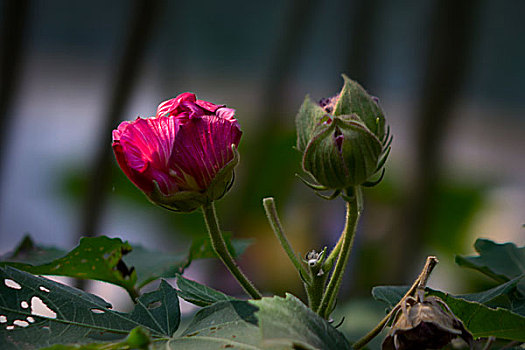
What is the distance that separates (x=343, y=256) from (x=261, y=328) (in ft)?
0.56

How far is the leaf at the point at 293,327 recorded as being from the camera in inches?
13.0

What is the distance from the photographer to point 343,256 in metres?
0.49

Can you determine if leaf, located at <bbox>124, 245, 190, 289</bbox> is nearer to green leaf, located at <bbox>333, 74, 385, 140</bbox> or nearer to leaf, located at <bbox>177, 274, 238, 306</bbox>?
leaf, located at <bbox>177, 274, 238, 306</bbox>

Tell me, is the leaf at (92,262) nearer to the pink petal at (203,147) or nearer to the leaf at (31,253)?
the leaf at (31,253)

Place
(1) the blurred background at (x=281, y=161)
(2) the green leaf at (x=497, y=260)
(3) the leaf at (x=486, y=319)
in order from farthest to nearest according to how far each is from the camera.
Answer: (1) the blurred background at (x=281, y=161), (2) the green leaf at (x=497, y=260), (3) the leaf at (x=486, y=319)

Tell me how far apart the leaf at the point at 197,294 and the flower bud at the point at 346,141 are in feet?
0.41

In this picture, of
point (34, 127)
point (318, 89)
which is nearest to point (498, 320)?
point (34, 127)

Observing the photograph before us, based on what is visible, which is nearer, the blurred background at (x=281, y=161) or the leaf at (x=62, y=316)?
the leaf at (x=62, y=316)

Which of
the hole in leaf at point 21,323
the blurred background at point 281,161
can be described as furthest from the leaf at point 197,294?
the blurred background at point 281,161

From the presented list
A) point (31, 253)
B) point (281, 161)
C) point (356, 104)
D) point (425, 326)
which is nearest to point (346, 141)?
point (356, 104)

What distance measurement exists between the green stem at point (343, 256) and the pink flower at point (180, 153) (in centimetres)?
→ 11

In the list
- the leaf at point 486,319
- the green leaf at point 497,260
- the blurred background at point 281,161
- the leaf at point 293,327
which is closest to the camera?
the leaf at point 293,327

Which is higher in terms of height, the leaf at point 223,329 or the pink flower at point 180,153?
the pink flower at point 180,153

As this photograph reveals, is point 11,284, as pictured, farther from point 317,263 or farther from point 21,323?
point 317,263
